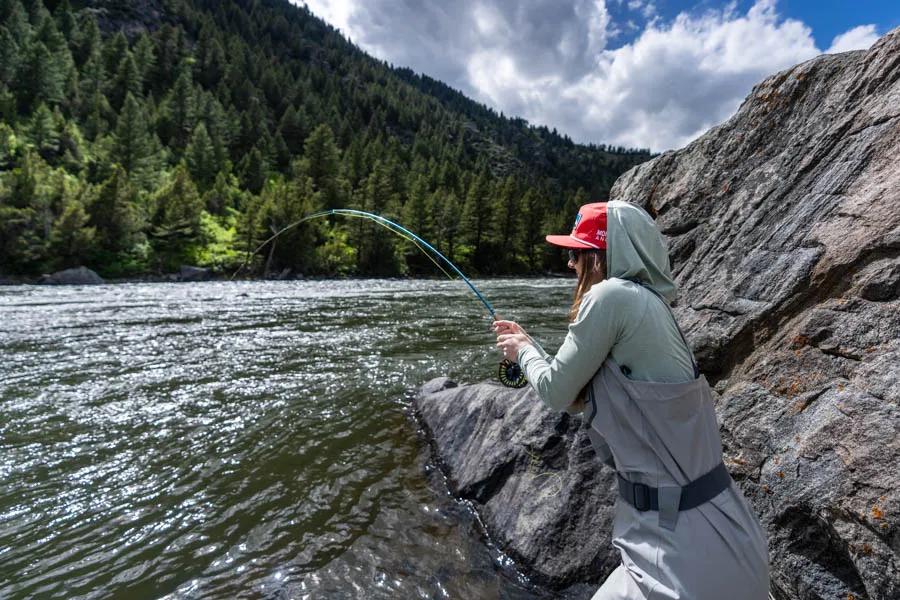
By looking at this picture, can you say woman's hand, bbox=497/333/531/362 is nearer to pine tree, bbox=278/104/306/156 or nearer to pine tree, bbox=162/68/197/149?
pine tree, bbox=162/68/197/149

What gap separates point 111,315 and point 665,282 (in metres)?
24.4

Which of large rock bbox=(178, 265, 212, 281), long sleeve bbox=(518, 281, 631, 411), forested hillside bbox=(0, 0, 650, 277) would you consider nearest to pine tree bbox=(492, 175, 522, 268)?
forested hillside bbox=(0, 0, 650, 277)

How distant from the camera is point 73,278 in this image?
41.6 meters

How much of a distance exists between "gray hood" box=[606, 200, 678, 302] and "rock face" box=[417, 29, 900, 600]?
2.35m

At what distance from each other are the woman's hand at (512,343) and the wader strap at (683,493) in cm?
106

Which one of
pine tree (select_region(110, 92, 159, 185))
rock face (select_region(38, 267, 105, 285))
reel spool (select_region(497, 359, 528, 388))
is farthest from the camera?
pine tree (select_region(110, 92, 159, 185))

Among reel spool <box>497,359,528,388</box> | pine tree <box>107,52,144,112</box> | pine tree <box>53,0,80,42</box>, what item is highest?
pine tree <box>53,0,80,42</box>

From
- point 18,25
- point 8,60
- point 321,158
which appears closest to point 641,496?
point 321,158

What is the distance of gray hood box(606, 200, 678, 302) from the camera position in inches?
92.4

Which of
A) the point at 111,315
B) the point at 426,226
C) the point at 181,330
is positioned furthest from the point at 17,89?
the point at 181,330

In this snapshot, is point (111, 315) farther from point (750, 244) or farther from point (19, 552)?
point (750, 244)

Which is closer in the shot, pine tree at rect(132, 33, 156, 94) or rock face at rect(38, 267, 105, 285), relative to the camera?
rock face at rect(38, 267, 105, 285)

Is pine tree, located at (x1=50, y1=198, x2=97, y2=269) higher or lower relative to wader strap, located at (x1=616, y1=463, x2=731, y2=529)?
lower

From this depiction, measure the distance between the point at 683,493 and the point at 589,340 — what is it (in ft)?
2.72
